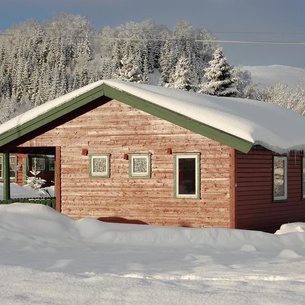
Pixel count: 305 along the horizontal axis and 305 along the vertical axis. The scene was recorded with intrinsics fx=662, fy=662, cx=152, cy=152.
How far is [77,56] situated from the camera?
166875mm

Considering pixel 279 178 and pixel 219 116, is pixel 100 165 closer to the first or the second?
pixel 219 116

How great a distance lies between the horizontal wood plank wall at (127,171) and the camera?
58.4 feet

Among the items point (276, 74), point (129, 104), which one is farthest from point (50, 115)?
point (276, 74)

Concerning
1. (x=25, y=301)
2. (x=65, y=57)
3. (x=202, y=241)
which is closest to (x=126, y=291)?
(x=25, y=301)

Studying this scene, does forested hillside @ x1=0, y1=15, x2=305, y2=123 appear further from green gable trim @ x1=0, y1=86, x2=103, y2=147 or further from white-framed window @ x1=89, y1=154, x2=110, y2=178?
white-framed window @ x1=89, y1=154, x2=110, y2=178

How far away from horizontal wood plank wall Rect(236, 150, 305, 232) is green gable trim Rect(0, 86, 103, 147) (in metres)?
4.57

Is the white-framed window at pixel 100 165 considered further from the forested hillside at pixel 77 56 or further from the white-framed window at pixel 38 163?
the forested hillside at pixel 77 56

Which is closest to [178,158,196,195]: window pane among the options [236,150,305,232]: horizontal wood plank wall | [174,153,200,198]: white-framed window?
[174,153,200,198]: white-framed window

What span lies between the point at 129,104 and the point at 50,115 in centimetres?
250

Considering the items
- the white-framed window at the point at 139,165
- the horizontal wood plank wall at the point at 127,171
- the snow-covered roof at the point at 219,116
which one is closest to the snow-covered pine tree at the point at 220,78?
the snow-covered roof at the point at 219,116

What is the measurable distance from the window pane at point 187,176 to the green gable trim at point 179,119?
100cm

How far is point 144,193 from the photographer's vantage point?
1875 cm

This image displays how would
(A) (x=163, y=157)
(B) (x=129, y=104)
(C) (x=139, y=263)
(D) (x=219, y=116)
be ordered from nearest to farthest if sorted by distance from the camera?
(C) (x=139, y=263) < (D) (x=219, y=116) < (A) (x=163, y=157) < (B) (x=129, y=104)

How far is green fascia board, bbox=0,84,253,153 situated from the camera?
55.5ft
